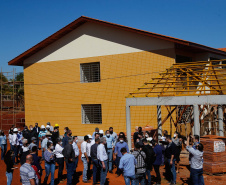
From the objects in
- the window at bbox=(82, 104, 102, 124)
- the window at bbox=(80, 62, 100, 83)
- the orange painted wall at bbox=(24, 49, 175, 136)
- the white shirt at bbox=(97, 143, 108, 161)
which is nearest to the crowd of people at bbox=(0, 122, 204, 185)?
the white shirt at bbox=(97, 143, 108, 161)

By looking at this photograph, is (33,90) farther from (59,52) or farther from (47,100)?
(59,52)

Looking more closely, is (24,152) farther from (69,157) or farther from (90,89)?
(90,89)

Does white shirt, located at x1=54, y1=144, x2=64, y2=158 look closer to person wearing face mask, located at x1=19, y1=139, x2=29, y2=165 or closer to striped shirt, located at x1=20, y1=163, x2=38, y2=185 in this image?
person wearing face mask, located at x1=19, y1=139, x2=29, y2=165

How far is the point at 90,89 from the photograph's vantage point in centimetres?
2084

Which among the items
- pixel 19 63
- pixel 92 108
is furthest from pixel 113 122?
→ pixel 19 63

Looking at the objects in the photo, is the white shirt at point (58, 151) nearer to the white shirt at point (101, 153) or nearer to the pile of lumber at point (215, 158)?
the white shirt at point (101, 153)

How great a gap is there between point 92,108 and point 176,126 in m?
7.44

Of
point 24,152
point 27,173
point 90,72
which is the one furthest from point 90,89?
point 27,173

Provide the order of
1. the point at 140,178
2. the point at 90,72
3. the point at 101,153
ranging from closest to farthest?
1. the point at 140,178
2. the point at 101,153
3. the point at 90,72

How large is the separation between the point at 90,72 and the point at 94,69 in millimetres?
418

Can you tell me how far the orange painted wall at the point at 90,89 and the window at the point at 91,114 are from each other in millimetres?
485

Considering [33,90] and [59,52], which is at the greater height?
[59,52]

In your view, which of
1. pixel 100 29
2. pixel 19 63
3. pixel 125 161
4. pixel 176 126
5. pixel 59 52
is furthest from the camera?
pixel 19 63

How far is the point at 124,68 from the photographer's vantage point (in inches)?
768
